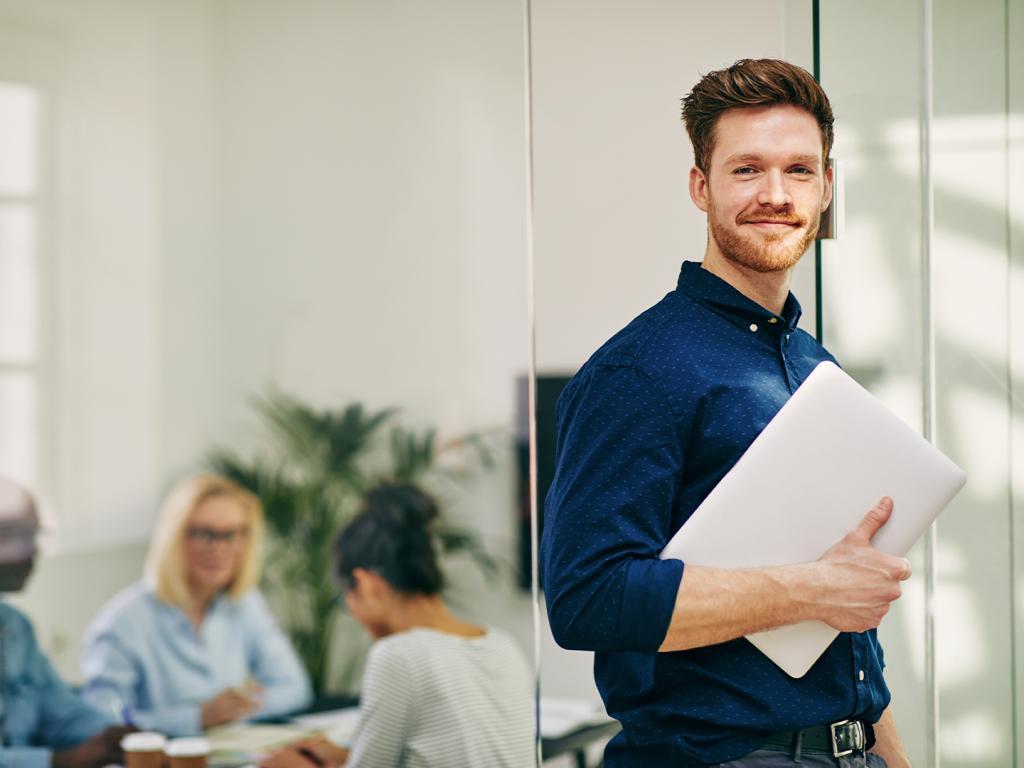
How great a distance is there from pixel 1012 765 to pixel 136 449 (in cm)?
276

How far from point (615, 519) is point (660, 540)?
0.06 metres

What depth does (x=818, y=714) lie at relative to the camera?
3.82 ft

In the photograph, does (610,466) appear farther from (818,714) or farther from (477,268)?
(477,268)

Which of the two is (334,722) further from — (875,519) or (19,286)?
(875,519)

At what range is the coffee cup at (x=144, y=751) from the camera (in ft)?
10.9

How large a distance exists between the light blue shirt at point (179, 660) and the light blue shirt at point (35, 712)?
6 cm

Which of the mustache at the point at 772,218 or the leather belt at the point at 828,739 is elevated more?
the mustache at the point at 772,218

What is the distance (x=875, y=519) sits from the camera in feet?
3.95

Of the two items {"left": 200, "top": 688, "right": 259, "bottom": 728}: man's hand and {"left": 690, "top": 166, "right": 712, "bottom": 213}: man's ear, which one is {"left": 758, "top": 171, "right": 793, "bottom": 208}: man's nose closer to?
{"left": 690, "top": 166, "right": 712, "bottom": 213}: man's ear

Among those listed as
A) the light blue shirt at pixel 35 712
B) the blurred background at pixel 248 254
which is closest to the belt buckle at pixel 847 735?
the blurred background at pixel 248 254

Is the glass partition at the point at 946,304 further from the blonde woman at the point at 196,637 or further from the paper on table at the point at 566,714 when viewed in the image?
the blonde woman at the point at 196,637

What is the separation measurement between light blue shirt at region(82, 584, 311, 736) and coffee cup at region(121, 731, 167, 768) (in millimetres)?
142

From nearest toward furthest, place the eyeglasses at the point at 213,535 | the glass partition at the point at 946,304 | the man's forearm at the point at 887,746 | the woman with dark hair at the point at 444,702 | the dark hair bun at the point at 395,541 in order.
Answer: the man's forearm at the point at 887,746 < the glass partition at the point at 946,304 < the woman with dark hair at the point at 444,702 < the dark hair bun at the point at 395,541 < the eyeglasses at the point at 213,535

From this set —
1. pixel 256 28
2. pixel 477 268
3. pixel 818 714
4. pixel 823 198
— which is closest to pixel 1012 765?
pixel 818 714
